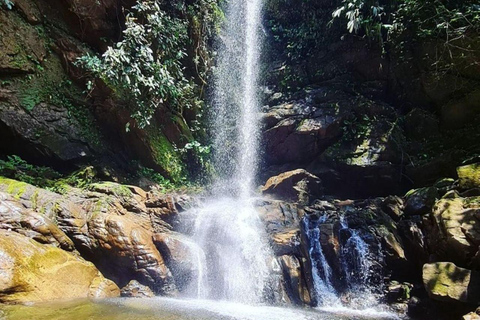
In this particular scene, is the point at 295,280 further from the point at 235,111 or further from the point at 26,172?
the point at 235,111

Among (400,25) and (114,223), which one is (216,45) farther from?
(114,223)

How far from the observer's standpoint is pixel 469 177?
684 centimetres

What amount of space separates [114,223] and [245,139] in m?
8.22

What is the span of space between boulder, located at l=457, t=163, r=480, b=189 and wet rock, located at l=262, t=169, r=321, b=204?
517cm

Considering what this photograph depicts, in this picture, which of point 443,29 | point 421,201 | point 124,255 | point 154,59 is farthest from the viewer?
point 154,59

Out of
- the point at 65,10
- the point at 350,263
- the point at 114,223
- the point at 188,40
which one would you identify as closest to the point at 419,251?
the point at 350,263

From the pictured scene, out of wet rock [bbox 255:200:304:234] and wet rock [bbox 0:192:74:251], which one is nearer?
wet rock [bbox 0:192:74:251]

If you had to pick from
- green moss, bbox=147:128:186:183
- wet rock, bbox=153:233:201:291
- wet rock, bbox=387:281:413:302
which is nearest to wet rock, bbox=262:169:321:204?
green moss, bbox=147:128:186:183

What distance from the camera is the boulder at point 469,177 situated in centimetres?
669

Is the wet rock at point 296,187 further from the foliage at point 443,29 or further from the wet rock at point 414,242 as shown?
the foliage at point 443,29

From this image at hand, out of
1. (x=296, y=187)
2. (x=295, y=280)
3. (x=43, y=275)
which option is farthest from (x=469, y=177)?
(x=43, y=275)

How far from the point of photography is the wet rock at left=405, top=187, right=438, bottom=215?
800cm

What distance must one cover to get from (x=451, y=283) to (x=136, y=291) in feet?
19.9

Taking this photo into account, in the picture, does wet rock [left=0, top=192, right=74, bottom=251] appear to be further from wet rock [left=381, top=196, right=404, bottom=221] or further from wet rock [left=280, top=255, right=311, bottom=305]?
wet rock [left=381, top=196, right=404, bottom=221]
